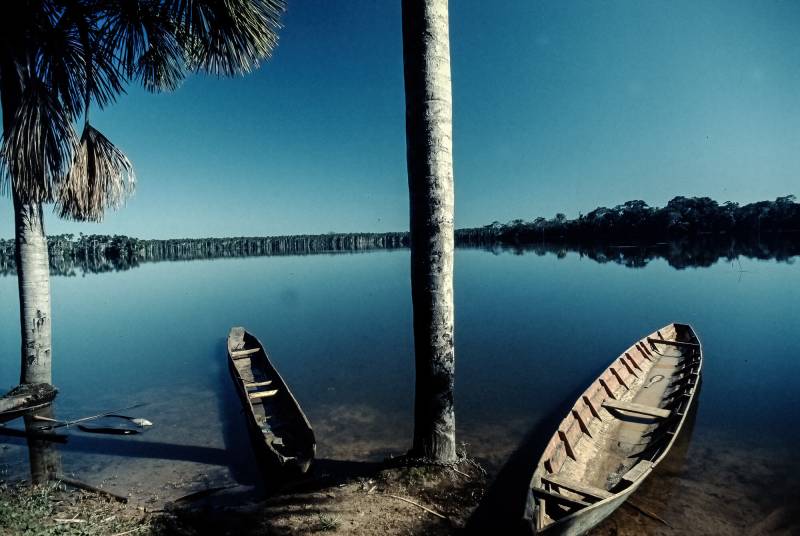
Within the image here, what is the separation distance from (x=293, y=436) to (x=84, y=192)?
5.86 m

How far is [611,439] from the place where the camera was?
→ 219 inches

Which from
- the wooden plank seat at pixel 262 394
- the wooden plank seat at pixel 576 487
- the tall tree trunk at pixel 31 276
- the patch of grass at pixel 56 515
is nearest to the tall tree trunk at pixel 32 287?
the tall tree trunk at pixel 31 276

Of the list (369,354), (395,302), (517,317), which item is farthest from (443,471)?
(395,302)

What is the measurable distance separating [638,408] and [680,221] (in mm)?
99702

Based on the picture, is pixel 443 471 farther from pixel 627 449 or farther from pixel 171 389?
pixel 171 389

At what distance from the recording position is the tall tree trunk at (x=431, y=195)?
396cm

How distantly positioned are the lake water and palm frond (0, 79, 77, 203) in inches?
172

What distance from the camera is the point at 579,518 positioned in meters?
3.19

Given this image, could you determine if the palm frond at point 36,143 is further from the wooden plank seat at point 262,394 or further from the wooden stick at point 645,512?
the wooden stick at point 645,512

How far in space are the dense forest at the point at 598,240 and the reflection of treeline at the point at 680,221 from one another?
0.50 ft

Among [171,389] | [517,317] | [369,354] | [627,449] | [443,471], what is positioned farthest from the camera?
[517,317]

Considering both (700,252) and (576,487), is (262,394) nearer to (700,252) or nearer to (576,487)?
(576,487)

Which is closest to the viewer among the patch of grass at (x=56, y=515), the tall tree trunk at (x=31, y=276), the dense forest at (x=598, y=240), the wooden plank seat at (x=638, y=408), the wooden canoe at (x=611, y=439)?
the patch of grass at (x=56, y=515)

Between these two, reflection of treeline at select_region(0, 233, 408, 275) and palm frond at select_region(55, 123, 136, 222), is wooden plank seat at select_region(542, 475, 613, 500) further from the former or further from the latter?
reflection of treeline at select_region(0, 233, 408, 275)
